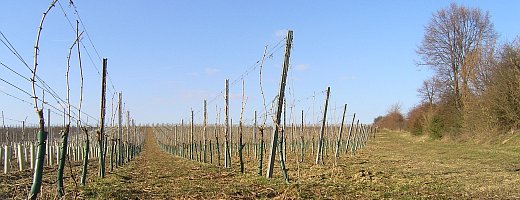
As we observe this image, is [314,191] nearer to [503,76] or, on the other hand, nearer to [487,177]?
[487,177]

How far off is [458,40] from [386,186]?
2951 cm

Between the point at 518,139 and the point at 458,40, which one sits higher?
the point at 458,40

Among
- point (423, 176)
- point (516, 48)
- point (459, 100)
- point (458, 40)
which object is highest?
point (458, 40)

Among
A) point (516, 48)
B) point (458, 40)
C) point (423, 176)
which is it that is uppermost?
point (458, 40)

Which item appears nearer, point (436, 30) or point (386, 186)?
point (386, 186)

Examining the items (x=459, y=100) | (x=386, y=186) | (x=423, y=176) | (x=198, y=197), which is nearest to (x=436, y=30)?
(x=459, y=100)

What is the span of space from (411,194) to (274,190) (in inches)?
96.8

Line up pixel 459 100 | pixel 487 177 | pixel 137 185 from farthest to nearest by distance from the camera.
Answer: pixel 459 100
pixel 487 177
pixel 137 185

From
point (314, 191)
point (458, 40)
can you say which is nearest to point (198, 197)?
point (314, 191)

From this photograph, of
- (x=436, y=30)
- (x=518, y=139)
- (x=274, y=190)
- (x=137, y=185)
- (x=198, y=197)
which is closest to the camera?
(x=198, y=197)

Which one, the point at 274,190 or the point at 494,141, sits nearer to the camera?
the point at 274,190

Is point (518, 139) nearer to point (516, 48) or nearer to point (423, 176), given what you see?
point (516, 48)

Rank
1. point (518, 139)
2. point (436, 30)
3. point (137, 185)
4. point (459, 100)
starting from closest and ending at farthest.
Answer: point (137, 185) → point (518, 139) → point (459, 100) → point (436, 30)

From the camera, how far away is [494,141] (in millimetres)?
25344
